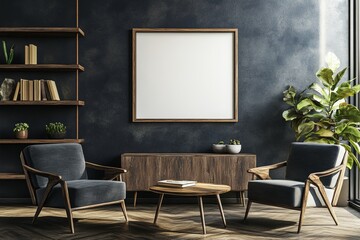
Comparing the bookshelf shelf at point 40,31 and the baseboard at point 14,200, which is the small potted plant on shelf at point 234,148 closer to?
the bookshelf shelf at point 40,31

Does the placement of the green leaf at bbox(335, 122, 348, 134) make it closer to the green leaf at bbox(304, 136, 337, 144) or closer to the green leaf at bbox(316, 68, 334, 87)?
the green leaf at bbox(304, 136, 337, 144)

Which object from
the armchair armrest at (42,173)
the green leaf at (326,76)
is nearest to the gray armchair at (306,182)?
the green leaf at (326,76)

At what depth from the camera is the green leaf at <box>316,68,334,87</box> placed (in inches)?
197

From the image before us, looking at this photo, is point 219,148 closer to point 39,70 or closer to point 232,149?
point 232,149

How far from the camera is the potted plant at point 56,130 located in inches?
205

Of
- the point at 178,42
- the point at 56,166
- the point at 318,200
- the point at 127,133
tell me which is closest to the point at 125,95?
the point at 127,133

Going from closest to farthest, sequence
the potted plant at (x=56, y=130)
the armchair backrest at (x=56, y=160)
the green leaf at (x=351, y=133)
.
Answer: the armchair backrest at (x=56, y=160), the green leaf at (x=351, y=133), the potted plant at (x=56, y=130)

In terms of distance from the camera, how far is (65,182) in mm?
3881

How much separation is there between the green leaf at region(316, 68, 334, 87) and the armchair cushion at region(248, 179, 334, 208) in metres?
1.33

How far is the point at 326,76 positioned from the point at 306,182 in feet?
5.12

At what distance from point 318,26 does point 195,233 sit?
299 cm

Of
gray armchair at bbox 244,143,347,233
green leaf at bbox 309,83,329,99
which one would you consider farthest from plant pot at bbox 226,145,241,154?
green leaf at bbox 309,83,329,99

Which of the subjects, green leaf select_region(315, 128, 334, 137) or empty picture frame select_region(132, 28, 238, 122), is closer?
green leaf select_region(315, 128, 334, 137)

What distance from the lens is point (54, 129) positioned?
5.22 meters
